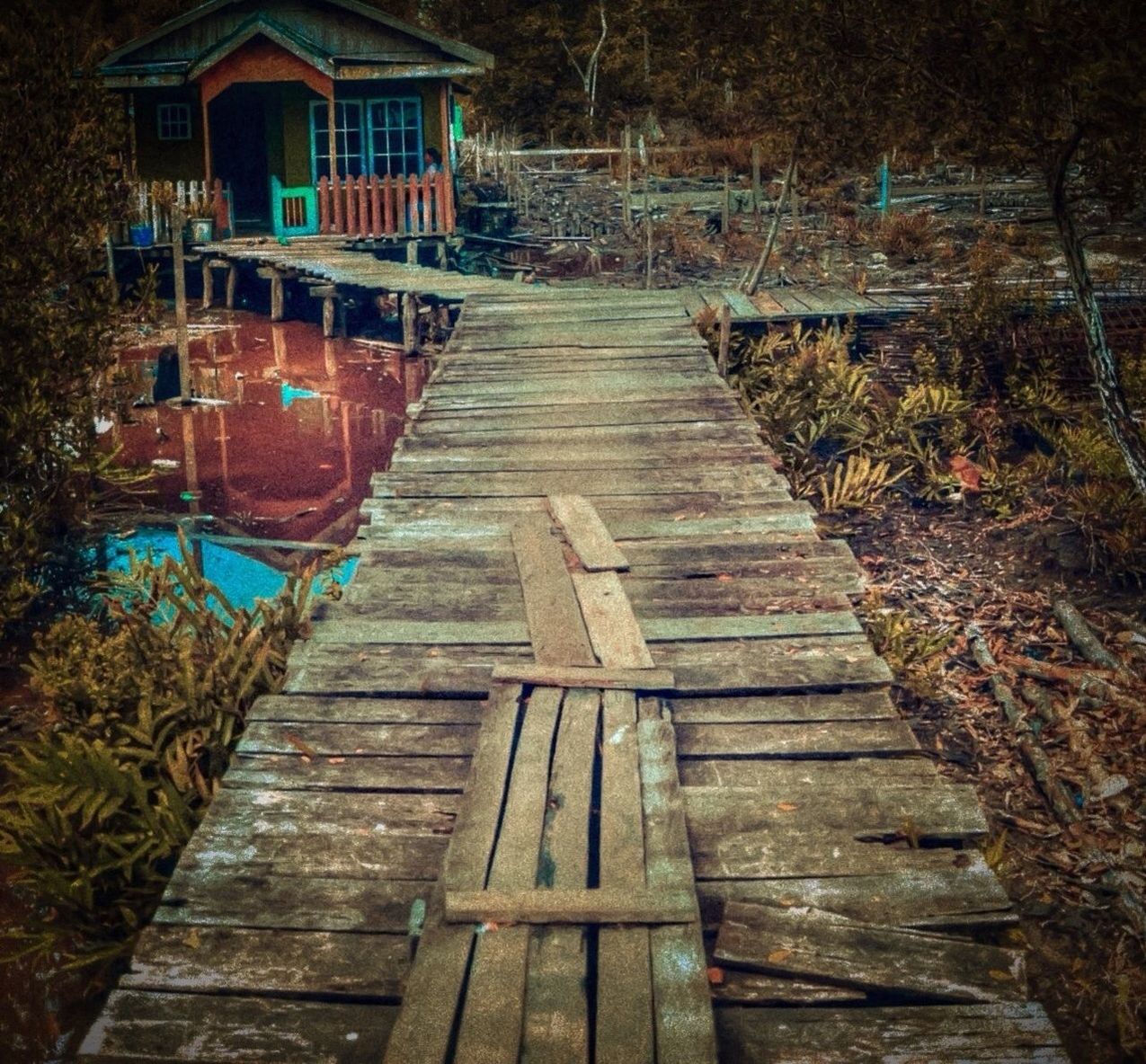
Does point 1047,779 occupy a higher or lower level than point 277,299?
lower

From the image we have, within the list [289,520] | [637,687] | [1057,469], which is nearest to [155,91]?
[289,520]

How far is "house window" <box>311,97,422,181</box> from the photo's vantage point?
73.9 feet

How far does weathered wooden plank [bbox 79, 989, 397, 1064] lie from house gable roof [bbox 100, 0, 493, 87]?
65.3ft

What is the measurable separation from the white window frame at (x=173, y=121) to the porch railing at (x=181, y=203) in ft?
4.52

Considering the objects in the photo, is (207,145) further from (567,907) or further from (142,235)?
(567,907)

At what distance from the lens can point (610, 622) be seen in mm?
5141

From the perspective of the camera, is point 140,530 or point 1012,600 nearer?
point 1012,600

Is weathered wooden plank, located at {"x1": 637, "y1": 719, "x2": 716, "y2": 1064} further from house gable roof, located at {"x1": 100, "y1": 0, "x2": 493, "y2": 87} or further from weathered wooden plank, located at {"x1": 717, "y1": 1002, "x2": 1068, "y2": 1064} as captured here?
house gable roof, located at {"x1": 100, "y1": 0, "x2": 493, "y2": 87}

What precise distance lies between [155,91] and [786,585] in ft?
66.8

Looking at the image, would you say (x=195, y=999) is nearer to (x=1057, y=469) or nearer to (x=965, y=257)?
(x=1057, y=469)

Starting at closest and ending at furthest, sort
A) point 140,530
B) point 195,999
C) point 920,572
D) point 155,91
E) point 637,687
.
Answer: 1. point 195,999
2. point 637,687
3. point 920,572
4. point 140,530
5. point 155,91

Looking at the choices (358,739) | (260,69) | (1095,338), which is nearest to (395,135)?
(260,69)

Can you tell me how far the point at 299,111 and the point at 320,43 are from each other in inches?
45.9

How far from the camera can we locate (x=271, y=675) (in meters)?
5.74
